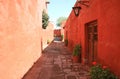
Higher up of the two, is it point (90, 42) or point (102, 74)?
point (90, 42)

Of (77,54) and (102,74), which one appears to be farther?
(77,54)

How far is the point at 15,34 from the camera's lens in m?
5.00

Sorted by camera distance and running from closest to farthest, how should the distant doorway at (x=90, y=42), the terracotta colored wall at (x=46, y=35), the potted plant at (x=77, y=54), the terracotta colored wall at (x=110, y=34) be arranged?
the terracotta colored wall at (x=110, y=34) < the distant doorway at (x=90, y=42) < the potted plant at (x=77, y=54) < the terracotta colored wall at (x=46, y=35)

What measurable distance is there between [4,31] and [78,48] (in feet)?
16.1

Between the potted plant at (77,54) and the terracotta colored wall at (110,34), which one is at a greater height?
the terracotta colored wall at (110,34)

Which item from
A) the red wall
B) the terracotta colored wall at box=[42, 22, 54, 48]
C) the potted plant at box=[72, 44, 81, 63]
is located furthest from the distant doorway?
the terracotta colored wall at box=[42, 22, 54, 48]

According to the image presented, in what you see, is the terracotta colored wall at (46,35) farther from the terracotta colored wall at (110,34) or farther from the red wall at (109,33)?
the terracotta colored wall at (110,34)

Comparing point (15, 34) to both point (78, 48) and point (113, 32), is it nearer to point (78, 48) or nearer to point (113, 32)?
point (113, 32)

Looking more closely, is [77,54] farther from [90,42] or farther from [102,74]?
[102,74]

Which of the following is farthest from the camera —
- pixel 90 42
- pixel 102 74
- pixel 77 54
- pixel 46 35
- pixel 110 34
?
pixel 46 35

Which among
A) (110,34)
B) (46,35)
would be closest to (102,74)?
(110,34)

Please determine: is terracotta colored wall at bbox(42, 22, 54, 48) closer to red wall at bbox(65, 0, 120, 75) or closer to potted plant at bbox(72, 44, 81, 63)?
potted plant at bbox(72, 44, 81, 63)

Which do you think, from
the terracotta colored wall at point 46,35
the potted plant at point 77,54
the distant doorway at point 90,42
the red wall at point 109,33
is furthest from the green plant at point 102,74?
the terracotta colored wall at point 46,35

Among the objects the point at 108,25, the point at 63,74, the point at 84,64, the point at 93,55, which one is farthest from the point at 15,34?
the point at 84,64
